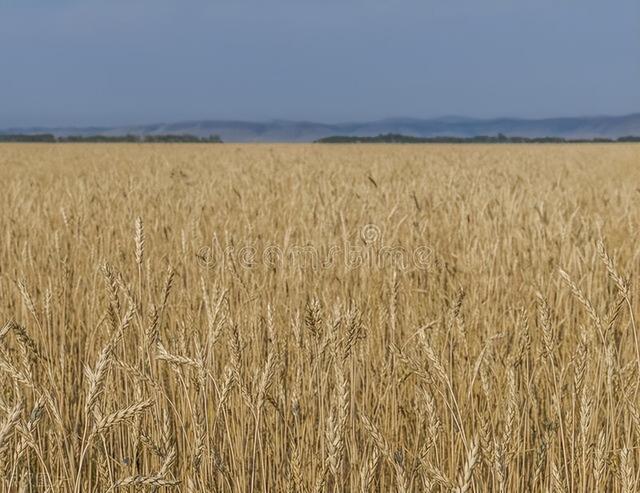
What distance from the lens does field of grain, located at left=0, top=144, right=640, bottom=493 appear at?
4.16 feet

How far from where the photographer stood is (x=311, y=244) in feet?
10.5

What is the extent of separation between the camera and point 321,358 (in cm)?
196

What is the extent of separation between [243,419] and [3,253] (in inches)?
83.4

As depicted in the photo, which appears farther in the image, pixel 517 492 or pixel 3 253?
pixel 3 253

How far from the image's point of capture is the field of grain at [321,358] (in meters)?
1.27

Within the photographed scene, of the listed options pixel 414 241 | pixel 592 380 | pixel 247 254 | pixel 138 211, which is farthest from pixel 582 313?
pixel 138 211

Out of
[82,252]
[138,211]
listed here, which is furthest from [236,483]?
[138,211]

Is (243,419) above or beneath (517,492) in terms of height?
above

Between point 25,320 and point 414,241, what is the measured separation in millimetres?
1696

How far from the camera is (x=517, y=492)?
1.61 meters

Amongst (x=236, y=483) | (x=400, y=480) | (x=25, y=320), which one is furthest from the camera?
(x=25, y=320)

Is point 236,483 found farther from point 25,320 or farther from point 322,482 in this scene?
point 25,320

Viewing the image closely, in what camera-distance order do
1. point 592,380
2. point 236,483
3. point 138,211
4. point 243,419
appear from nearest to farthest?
point 236,483, point 243,419, point 592,380, point 138,211

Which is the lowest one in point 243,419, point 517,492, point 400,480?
point 517,492
